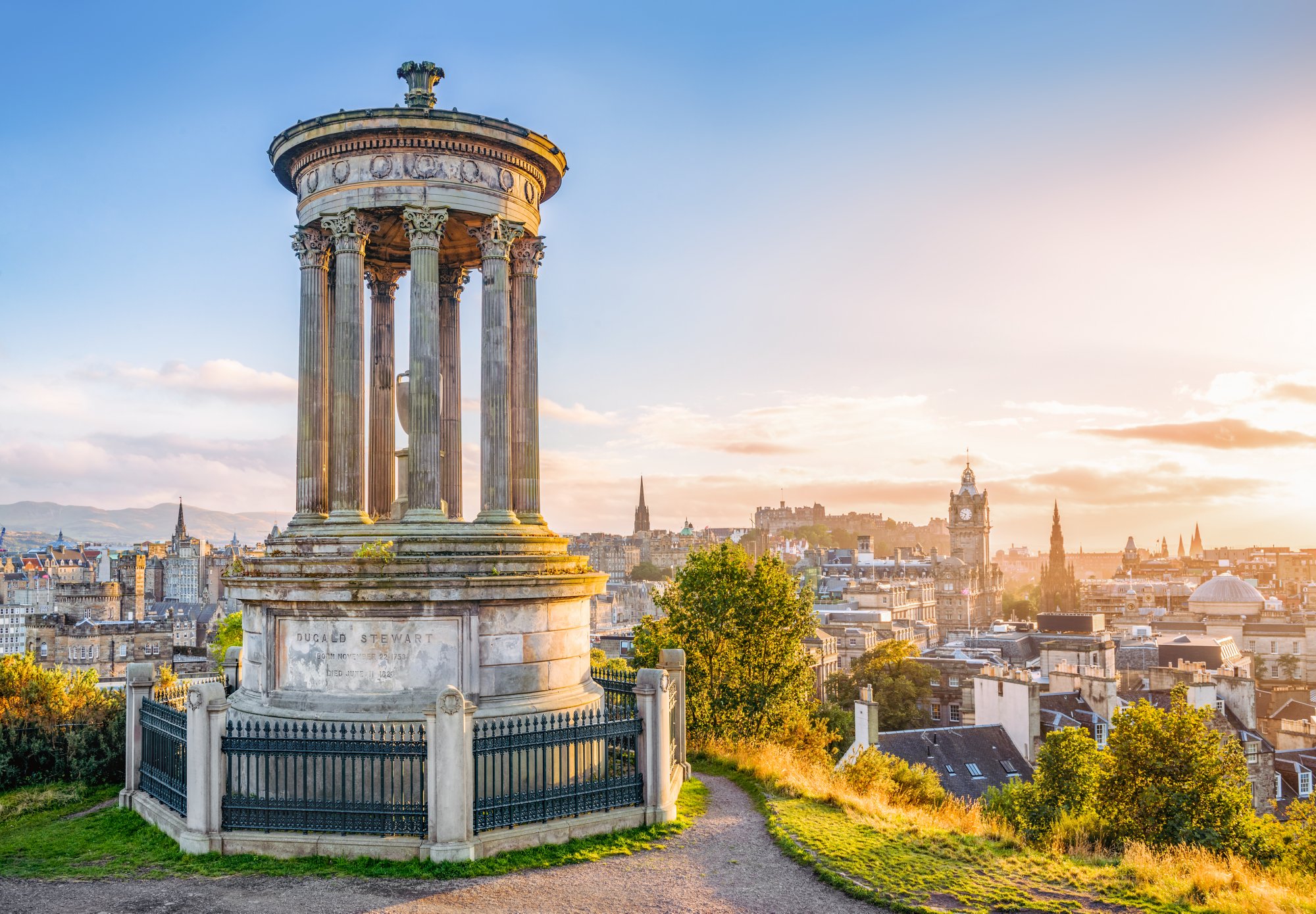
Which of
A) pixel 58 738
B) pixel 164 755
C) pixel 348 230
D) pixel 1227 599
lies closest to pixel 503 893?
pixel 164 755

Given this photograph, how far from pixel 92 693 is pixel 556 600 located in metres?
13.4

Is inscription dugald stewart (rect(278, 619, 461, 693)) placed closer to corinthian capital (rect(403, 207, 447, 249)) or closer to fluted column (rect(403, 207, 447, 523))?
fluted column (rect(403, 207, 447, 523))

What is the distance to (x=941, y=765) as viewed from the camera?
52688mm

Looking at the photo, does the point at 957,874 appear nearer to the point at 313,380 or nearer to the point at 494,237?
the point at 494,237

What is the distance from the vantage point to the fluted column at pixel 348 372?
1850 cm

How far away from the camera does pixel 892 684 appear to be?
8875 centimetres

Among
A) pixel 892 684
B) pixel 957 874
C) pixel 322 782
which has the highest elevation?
pixel 322 782

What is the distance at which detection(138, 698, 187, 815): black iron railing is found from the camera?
1587 centimetres

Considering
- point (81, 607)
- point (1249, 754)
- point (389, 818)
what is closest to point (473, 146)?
point (389, 818)

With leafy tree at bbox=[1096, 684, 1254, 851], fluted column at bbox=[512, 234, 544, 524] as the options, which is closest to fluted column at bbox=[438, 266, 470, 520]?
fluted column at bbox=[512, 234, 544, 524]

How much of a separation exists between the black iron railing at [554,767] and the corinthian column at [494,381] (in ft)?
14.9

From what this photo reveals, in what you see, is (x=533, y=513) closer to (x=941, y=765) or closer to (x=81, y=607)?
(x=941, y=765)

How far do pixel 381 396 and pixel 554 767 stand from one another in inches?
390

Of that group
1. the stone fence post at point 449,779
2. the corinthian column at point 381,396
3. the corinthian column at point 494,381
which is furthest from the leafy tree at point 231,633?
the stone fence post at point 449,779
